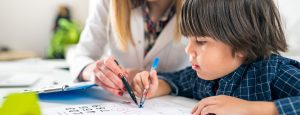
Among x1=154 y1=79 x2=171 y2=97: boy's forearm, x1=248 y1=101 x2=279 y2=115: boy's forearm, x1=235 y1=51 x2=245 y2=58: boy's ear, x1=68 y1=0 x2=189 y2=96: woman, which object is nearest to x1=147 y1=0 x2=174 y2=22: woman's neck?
x1=68 y1=0 x2=189 y2=96: woman

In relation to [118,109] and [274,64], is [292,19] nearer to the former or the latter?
[274,64]

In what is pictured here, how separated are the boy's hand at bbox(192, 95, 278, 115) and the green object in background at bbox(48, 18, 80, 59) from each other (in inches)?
64.8

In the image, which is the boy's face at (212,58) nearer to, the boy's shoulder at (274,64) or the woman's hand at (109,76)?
the boy's shoulder at (274,64)

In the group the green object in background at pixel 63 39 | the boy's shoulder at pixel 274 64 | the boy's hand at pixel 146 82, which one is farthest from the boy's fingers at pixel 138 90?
the green object in background at pixel 63 39

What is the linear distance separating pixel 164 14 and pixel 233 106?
54 centimetres

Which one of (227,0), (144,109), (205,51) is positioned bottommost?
(144,109)

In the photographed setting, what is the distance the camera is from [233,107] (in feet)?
2.17

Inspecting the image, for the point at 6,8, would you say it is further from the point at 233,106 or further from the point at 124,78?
the point at 233,106

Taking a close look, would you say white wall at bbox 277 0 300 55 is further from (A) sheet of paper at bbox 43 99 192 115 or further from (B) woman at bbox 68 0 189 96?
(A) sheet of paper at bbox 43 99 192 115

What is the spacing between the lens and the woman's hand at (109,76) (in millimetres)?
830

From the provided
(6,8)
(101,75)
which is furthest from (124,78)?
(6,8)

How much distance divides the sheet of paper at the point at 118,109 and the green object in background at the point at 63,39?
59.2 inches

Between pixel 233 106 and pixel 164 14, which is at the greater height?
pixel 164 14

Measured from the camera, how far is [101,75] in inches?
33.9
